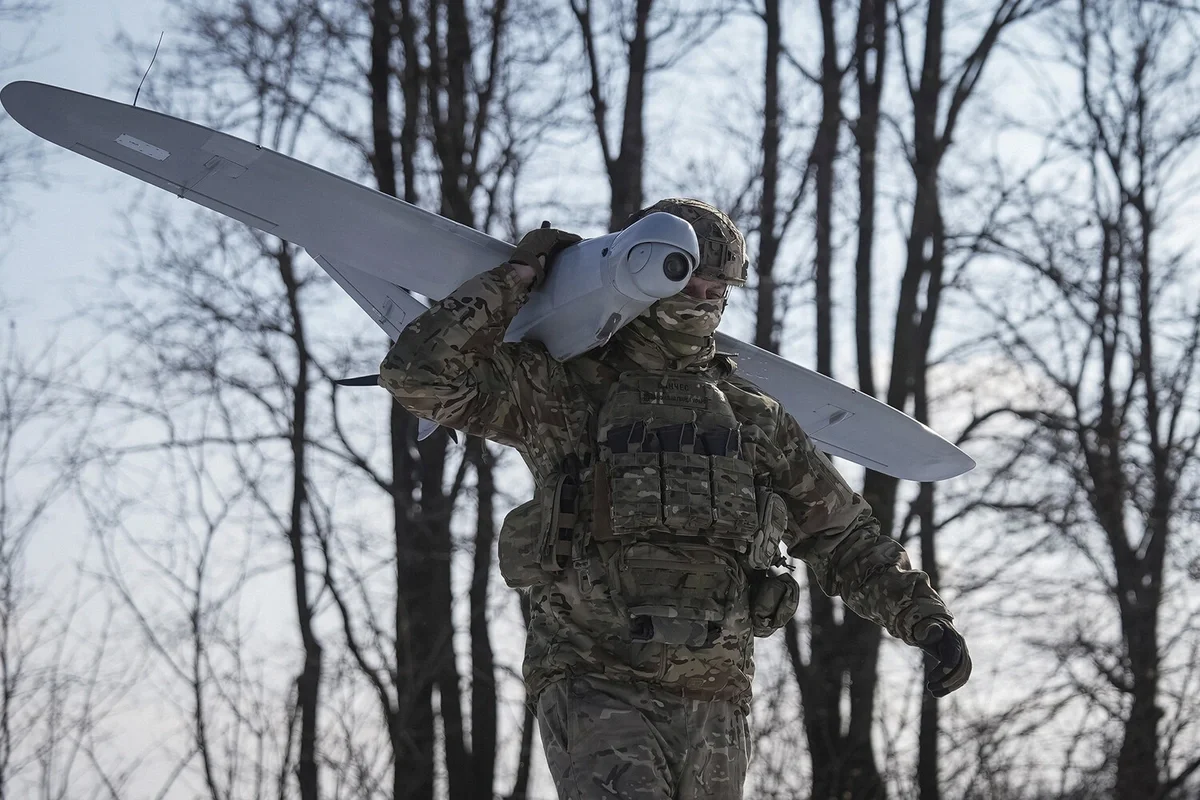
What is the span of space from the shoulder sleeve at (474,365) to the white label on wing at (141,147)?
128cm

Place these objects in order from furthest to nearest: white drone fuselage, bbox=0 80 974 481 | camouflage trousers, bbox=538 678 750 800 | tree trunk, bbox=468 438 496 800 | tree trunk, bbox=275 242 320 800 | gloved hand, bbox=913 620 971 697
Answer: tree trunk, bbox=468 438 496 800, tree trunk, bbox=275 242 320 800, white drone fuselage, bbox=0 80 974 481, gloved hand, bbox=913 620 971 697, camouflage trousers, bbox=538 678 750 800

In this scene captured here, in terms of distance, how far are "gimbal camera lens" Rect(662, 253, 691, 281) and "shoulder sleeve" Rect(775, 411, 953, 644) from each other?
545 mm

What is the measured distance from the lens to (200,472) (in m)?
8.80

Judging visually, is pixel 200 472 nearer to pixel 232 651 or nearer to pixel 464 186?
pixel 232 651

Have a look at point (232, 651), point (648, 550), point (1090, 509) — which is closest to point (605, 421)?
point (648, 550)

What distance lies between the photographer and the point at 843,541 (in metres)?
3.85

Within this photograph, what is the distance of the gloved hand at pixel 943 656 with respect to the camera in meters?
3.49

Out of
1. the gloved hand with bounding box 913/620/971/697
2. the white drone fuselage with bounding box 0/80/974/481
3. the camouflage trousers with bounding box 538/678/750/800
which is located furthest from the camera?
the white drone fuselage with bounding box 0/80/974/481

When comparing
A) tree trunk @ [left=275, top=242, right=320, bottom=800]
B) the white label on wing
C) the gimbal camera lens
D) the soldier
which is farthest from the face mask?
tree trunk @ [left=275, top=242, right=320, bottom=800]

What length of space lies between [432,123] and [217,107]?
5.34 ft

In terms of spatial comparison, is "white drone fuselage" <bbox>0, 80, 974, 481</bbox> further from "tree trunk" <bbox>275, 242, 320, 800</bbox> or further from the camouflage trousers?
"tree trunk" <bbox>275, 242, 320, 800</bbox>

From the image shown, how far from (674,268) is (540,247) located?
→ 0.39m

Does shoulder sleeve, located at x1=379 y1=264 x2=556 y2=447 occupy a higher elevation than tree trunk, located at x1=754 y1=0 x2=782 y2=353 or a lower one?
lower

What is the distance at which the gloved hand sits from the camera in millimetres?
3494
